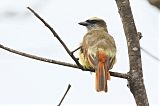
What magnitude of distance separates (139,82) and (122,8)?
0.31 meters

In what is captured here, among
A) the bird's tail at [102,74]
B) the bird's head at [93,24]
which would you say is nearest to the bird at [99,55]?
the bird's tail at [102,74]

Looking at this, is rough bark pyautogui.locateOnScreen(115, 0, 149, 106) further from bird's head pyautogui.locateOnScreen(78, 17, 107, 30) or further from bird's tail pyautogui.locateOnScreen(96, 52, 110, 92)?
bird's head pyautogui.locateOnScreen(78, 17, 107, 30)

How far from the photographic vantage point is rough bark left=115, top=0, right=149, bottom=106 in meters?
1.42

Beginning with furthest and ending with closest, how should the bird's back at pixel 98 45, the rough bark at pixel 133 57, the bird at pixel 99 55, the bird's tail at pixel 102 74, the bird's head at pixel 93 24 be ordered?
the bird's head at pixel 93 24, the bird's back at pixel 98 45, the bird at pixel 99 55, the bird's tail at pixel 102 74, the rough bark at pixel 133 57

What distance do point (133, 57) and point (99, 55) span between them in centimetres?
125

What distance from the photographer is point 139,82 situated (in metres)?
1.45

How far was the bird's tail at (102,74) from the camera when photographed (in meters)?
2.21


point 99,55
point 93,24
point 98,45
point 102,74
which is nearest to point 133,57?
point 102,74

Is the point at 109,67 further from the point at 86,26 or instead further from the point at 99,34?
the point at 86,26

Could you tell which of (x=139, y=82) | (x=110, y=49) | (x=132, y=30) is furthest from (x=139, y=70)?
(x=110, y=49)

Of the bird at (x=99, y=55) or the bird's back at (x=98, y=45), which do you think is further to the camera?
the bird's back at (x=98, y=45)

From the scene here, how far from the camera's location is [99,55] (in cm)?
273

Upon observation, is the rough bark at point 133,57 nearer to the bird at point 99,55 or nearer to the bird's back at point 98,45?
the bird at point 99,55

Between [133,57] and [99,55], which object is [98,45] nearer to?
[99,55]
